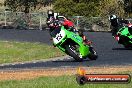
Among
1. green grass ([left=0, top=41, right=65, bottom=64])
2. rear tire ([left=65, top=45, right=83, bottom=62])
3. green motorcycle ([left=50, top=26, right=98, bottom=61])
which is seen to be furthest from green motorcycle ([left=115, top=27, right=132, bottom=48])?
rear tire ([left=65, top=45, right=83, bottom=62])

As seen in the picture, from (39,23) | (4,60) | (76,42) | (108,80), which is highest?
(108,80)

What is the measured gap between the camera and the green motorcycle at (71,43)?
1652 cm

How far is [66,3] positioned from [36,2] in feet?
21.2

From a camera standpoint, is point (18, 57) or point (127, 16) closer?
point (18, 57)

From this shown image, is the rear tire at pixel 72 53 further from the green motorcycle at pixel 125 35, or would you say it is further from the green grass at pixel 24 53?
the green motorcycle at pixel 125 35

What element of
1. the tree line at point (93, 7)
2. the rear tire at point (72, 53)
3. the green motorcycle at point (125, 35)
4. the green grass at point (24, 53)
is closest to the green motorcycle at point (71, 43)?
the rear tire at point (72, 53)

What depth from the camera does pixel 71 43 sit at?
17.0 metres

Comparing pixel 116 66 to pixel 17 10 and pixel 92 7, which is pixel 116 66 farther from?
pixel 17 10

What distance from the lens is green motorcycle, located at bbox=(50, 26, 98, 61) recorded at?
16.5 meters

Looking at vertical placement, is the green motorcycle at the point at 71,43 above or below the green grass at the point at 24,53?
above

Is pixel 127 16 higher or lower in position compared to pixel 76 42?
lower

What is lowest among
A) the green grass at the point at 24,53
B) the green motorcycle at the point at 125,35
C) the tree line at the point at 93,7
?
the tree line at the point at 93,7

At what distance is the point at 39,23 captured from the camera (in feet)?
145

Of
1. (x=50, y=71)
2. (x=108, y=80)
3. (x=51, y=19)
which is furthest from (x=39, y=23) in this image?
(x=108, y=80)
